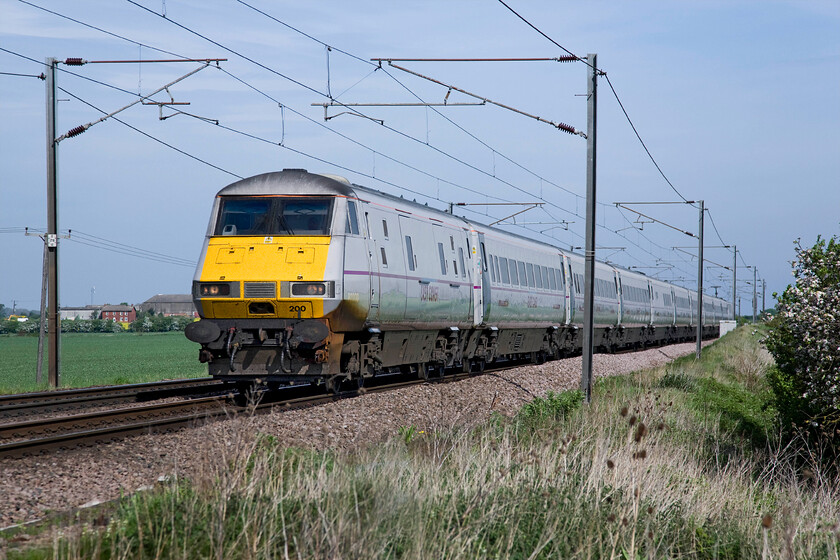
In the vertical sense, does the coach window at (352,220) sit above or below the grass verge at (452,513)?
above

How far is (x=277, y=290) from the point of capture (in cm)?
1470

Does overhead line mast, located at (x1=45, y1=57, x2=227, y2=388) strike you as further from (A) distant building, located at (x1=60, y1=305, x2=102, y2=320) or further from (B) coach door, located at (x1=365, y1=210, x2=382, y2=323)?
(A) distant building, located at (x1=60, y1=305, x2=102, y2=320)

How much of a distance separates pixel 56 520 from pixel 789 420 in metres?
11.8

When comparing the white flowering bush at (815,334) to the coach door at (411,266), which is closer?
the white flowering bush at (815,334)

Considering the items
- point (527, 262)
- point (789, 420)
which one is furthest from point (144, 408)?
point (527, 262)

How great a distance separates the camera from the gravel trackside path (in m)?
7.75

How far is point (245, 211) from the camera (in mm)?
15617

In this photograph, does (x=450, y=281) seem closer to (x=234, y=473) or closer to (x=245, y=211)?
(x=245, y=211)

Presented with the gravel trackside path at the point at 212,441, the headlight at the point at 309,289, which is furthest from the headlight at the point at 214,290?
the gravel trackside path at the point at 212,441

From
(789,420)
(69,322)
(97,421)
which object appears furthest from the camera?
(69,322)

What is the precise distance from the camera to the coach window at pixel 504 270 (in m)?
24.2

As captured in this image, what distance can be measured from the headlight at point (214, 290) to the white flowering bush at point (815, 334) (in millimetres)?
8375

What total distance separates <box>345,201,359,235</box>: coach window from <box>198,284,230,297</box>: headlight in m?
2.15

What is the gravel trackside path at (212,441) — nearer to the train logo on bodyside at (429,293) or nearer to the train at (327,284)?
the train at (327,284)
